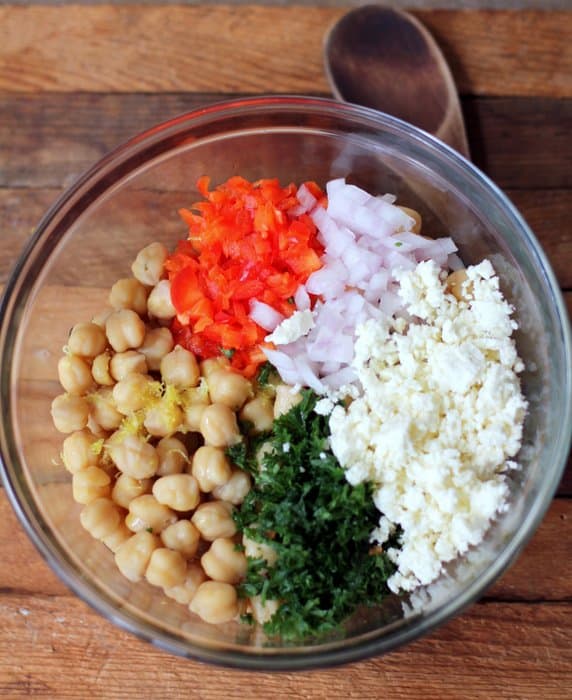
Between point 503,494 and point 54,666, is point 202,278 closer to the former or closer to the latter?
point 503,494

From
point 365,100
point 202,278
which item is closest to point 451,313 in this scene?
point 202,278

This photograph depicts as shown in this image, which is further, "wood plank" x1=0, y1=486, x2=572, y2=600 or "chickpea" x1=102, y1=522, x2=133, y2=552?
"wood plank" x1=0, y1=486, x2=572, y2=600

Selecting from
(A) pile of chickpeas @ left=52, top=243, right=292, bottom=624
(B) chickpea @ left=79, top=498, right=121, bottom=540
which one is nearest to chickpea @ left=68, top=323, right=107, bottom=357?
(A) pile of chickpeas @ left=52, top=243, right=292, bottom=624

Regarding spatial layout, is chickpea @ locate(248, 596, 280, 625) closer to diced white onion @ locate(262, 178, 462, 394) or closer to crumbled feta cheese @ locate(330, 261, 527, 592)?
crumbled feta cheese @ locate(330, 261, 527, 592)

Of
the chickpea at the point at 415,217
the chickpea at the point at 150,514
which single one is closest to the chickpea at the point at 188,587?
the chickpea at the point at 150,514

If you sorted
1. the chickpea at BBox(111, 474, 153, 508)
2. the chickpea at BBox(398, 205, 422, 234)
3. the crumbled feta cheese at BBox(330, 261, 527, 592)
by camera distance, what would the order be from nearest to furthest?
1. the crumbled feta cheese at BBox(330, 261, 527, 592)
2. the chickpea at BBox(111, 474, 153, 508)
3. the chickpea at BBox(398, 205, 422, 234)

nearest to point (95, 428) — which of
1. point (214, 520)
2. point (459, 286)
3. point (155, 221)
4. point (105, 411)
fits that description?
point (105, 411)

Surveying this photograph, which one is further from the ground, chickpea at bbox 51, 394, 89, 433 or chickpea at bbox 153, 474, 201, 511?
chickpea at bbox 51, 394, 89, 433
